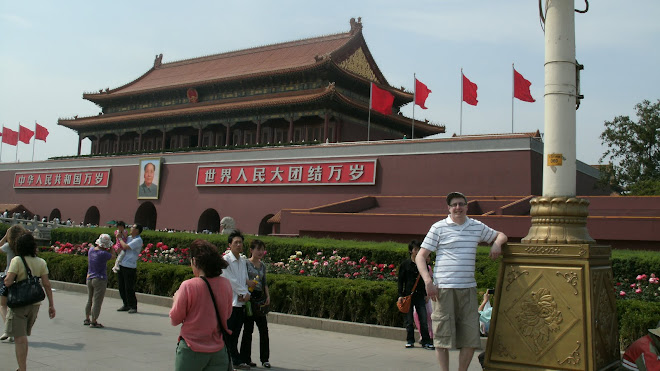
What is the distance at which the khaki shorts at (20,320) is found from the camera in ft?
16.3

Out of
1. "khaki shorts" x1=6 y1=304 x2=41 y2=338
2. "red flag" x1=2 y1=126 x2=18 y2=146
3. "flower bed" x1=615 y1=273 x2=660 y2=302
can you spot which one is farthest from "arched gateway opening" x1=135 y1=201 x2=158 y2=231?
"khaki shorts" x1=6 y1=304 x2=41 y2=338

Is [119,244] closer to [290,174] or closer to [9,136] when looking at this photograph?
[290,174]

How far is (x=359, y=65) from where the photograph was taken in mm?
28469

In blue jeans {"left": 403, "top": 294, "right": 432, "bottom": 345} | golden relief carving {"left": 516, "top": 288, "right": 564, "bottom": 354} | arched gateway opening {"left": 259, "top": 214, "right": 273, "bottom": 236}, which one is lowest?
blue jeans {"left": 403, "top": 294, "right": 432, "bottom": 345}

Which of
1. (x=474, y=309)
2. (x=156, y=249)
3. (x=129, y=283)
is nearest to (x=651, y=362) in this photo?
(x=474, y=309)

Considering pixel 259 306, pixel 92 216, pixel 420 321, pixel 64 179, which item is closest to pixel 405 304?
pixel 420 321

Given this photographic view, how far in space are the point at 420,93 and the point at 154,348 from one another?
1654 centimetres

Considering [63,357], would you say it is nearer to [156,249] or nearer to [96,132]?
[156,249]

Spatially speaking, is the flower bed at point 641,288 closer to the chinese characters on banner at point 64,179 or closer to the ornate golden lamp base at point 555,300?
the ornate golden lamp base at point 555,300

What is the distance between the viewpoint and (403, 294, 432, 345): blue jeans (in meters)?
6.98

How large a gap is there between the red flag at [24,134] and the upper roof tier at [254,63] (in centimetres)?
357

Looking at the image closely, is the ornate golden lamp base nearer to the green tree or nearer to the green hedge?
the green hedge

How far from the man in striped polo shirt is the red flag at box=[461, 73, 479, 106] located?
16.3 metres

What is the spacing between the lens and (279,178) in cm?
2241
